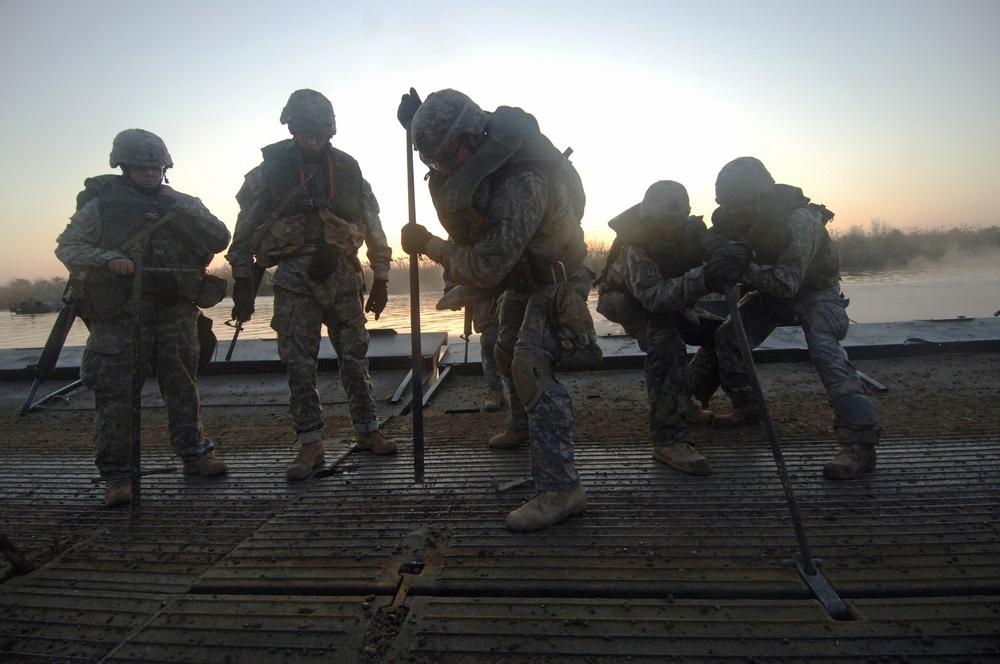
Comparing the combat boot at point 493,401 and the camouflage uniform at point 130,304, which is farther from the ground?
the camouflage uniform at point 130,304

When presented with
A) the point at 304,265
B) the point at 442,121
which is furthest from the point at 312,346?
the point at 442,121

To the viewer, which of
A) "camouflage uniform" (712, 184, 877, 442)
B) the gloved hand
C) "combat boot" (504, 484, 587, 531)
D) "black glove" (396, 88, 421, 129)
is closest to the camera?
"combat boot" (504, 484, 587, 531)

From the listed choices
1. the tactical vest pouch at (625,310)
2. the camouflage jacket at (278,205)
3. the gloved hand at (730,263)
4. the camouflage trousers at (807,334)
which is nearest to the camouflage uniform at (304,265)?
the camouflage jacket at (278,205)

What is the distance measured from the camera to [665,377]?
3.16 metres

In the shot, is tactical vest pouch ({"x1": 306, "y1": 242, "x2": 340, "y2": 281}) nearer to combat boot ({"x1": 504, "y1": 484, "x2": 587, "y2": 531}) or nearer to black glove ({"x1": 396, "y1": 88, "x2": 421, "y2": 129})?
black glove ({"x1": 396, "y1": 88, "x2": 421, "y2": 129})

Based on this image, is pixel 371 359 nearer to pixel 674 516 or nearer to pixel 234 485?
pixel 234 485

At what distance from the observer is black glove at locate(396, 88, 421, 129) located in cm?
288

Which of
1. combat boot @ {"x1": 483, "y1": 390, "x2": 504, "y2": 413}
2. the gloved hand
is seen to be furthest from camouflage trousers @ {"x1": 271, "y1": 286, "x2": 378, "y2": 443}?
the gloved hand

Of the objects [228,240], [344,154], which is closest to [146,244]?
[228,240]

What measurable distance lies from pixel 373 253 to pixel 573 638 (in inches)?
105

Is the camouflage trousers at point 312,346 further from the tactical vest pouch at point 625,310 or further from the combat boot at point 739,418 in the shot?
the combat boot at point 739,418

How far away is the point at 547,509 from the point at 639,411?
7.13 feet

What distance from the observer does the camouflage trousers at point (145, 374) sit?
121 inches

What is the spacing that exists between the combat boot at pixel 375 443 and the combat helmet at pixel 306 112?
1898mm
